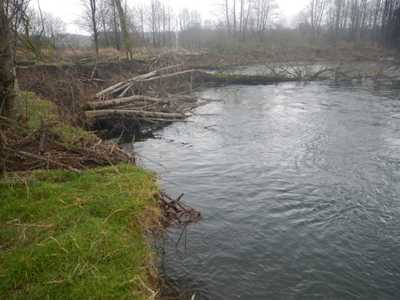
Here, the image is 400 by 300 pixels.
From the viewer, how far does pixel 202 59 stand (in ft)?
108

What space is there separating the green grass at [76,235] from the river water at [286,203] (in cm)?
99

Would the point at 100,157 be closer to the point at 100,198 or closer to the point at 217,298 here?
the point at 100,198

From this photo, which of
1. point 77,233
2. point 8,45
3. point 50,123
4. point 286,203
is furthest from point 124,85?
point 77,233

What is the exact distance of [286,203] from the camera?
653 centimetres

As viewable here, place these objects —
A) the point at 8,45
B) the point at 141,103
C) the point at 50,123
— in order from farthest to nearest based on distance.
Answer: the point at 141,103 → the point at 50,123 → the point at 8,45

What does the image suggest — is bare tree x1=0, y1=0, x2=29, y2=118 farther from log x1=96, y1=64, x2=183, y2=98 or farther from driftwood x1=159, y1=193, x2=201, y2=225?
log x1=96, y1=64, x2=183, y2=98

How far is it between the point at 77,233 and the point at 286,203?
424 cm

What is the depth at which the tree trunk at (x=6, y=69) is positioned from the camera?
4504 millimetres

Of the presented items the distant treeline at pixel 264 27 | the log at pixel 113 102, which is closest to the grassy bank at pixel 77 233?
the log at pixel 113 102

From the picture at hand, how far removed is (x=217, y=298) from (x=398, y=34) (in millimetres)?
43522

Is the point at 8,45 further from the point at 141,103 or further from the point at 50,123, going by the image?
the point at 141,103

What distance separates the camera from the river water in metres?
4.43

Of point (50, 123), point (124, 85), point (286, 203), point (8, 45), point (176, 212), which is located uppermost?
point (8, 45)

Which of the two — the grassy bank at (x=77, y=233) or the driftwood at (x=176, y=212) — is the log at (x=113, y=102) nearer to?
the grassy bank at (x=77, y=233)
